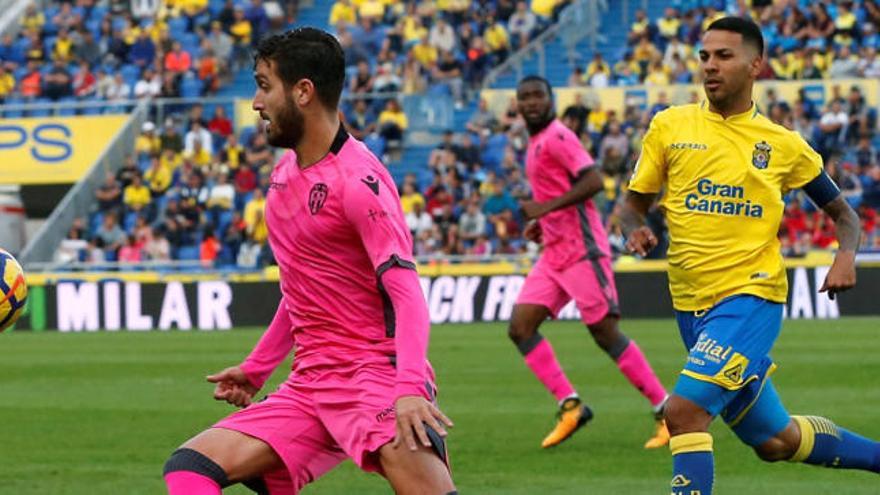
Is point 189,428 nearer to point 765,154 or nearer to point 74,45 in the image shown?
point 765,154

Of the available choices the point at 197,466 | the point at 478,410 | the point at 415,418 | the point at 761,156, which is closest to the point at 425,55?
the point at 478,410

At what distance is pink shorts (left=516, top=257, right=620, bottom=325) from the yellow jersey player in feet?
13.7

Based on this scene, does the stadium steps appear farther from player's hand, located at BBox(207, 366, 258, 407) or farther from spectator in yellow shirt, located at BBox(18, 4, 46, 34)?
player's hand, located at BBox(207, 366, 258, 407)

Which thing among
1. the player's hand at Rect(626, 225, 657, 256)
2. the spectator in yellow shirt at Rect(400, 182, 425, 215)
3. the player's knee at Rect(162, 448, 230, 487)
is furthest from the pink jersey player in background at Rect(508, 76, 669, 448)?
the spectator in yellow shirt at Rect(400, 182, 425, 215)

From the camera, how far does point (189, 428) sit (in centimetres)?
1295

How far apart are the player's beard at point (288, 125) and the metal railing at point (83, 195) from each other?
998 inches

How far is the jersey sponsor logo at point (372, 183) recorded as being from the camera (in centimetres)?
573

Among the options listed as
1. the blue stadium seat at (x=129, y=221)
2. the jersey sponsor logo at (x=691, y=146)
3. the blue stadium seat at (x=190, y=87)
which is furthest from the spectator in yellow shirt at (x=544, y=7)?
the jersey sponsor logo at (x=691, y=146)

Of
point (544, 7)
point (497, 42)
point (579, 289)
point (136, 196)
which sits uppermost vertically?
point (579, 289)

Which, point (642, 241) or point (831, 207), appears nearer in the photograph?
point (642, 241)

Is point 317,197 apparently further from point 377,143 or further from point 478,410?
point 377,143

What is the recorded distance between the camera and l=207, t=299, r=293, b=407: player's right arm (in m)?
6.31

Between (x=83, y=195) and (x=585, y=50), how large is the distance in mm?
9728

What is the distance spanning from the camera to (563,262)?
12297 millimetres
